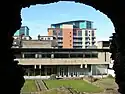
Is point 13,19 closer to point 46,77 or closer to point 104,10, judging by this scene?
point 104,10

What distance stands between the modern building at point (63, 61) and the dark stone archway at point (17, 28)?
3868 cm

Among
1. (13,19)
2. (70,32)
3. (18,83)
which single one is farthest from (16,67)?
(70,32)

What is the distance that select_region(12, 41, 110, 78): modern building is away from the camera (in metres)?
47.3

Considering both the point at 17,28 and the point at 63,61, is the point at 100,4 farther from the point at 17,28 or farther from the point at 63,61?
the point at 63,61

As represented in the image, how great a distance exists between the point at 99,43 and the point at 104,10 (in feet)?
146

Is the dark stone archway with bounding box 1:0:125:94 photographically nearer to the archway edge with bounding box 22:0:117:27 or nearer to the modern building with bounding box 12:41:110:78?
the archway edge with bounding box 22:0:117:27

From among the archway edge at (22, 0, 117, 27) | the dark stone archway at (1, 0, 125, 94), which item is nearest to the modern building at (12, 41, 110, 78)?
the archway edge at (22, 0, 117, 27)

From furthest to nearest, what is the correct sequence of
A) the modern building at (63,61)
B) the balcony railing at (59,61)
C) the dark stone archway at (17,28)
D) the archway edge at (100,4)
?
the modern building at (63,61) → the balcony railing at (59,61) → the archway edge at (100,4) → the dark stone archway at (17,28)

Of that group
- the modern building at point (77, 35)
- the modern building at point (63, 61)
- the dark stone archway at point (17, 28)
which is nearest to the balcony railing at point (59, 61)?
the modern building at point (63, 61)

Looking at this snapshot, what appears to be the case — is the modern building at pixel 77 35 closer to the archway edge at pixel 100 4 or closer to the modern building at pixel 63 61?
the modern building at pixel 63 61

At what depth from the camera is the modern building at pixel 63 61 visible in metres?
47.3

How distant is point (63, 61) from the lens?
47.9 m

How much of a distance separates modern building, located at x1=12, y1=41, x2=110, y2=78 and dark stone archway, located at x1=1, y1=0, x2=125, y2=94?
127ft

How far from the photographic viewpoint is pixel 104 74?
50.3 meters
